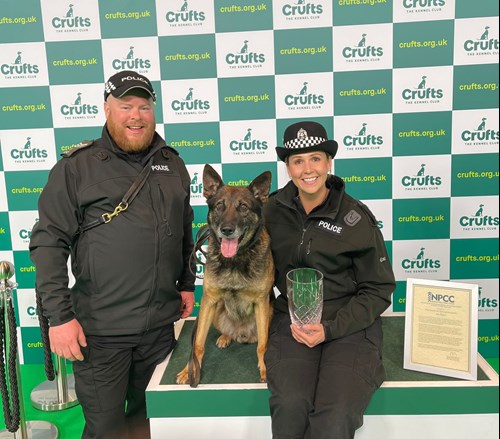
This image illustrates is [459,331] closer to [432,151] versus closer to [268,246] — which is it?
[268,246]

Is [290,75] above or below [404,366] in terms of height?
above

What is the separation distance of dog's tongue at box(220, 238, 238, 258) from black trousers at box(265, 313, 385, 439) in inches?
17.5

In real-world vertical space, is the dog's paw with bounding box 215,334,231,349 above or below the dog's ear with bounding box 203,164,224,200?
below

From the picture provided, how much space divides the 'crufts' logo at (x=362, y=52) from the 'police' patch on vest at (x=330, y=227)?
5.59 feet

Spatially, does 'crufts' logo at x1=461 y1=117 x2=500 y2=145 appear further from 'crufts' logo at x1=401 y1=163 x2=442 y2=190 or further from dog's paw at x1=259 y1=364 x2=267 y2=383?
dog's paw at x1=259 y1=364 x2=267 y2=383

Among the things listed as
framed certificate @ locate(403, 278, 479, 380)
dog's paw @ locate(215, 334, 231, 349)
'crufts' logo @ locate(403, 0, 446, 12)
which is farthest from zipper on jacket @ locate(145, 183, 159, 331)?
'crufts' logo @ locate(403, 0, 446, 12)

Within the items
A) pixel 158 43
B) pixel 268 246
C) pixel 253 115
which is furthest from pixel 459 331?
pixel 158 43

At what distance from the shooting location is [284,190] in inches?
87.4

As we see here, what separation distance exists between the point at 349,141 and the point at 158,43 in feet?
4.97

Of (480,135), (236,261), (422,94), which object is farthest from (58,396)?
(480,135)

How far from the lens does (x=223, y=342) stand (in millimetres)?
2385

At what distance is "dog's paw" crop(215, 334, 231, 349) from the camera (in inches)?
93.7

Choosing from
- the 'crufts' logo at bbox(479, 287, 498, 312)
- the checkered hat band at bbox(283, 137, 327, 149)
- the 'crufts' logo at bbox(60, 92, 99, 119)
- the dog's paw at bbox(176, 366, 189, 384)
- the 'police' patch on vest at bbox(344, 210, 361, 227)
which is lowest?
the 'crufts' logo at bbox(479, 287, 498, 312)

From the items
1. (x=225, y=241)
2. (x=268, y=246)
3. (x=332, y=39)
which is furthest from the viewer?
(x=332, y=39)
